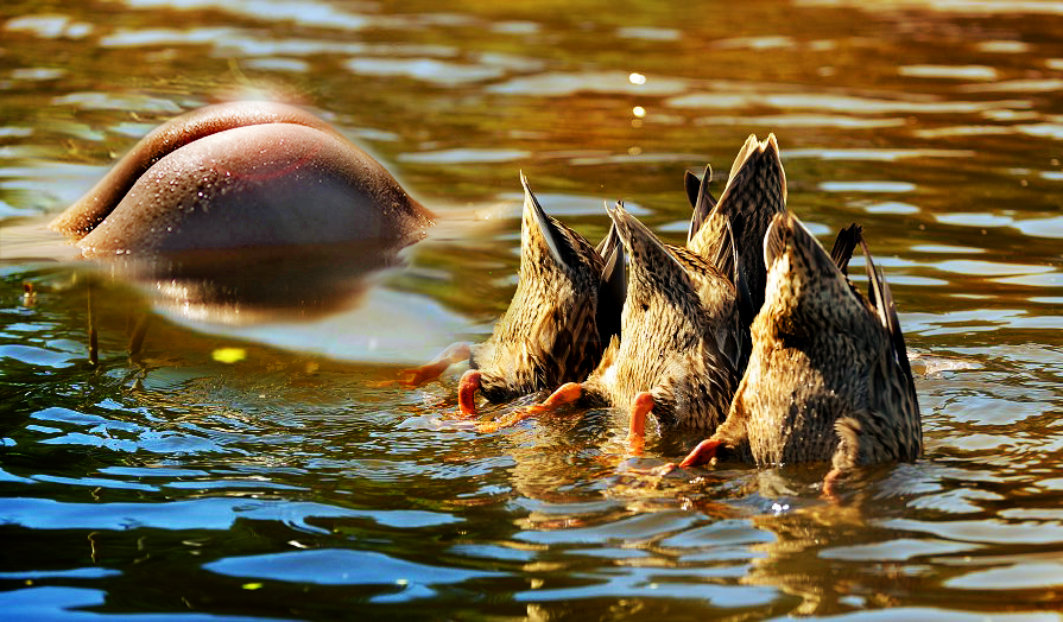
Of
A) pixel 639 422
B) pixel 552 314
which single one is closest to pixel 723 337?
pixel 639 422

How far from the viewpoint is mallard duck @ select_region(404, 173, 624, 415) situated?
5.72m

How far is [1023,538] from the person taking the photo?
4.05 metres

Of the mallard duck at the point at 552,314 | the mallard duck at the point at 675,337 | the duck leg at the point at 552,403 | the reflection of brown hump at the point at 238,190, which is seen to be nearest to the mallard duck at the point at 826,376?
the mallard duck at the point at 675,337

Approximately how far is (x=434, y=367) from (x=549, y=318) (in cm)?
54

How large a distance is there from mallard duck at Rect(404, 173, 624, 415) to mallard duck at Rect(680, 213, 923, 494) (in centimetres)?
113

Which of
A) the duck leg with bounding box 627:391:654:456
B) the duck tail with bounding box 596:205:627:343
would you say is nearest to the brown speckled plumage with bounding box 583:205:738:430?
the duck leg with bounding box 627:391:654:456

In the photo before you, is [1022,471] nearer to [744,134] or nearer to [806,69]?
[744,134]

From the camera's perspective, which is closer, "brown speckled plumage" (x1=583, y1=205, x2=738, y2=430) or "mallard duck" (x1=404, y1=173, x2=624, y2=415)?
"brown speckled plumage" (x1=583, y1=205, x2=738, y2=430)

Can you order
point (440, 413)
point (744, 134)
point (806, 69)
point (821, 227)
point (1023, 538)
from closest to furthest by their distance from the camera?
point (1023, 538) → point (440, 413) → point (821, 227) → point (744, 134) → point (806, 69)

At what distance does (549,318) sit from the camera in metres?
5.75

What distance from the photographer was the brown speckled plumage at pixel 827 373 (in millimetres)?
4570

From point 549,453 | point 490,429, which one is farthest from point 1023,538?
point 490,429

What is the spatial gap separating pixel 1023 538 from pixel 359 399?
2.49 metres

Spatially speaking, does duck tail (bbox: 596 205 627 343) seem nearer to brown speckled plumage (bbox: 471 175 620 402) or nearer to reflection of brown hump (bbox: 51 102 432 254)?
brown speckled plumage (bbox: 471 175 620 402)
